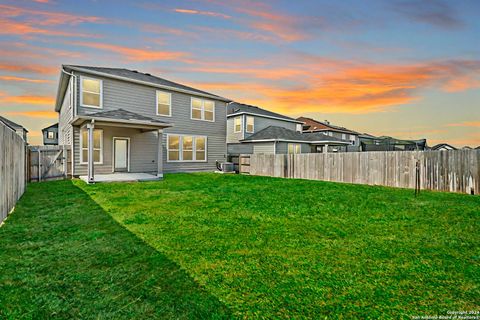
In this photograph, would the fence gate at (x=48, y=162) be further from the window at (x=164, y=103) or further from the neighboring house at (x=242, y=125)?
the neighboring house at (x=242, y=125)

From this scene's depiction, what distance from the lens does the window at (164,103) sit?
52.9 feet

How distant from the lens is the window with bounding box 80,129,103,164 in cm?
1292

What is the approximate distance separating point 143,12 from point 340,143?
2277 cm

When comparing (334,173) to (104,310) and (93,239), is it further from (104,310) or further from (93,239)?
(104,310)

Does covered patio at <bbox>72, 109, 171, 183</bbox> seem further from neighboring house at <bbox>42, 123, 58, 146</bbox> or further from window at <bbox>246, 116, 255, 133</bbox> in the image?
neighboring house at <bbox>42, 123, 58, 146</bbox>

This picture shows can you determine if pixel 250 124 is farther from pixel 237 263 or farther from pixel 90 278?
pixel 90 278

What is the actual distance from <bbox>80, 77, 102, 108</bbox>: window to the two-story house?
12551 mm

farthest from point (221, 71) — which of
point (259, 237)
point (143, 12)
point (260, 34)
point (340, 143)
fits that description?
point (340, 143)

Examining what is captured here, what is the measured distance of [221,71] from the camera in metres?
14.8

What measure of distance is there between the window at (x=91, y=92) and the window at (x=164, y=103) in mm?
3500

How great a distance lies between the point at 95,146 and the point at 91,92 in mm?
2839

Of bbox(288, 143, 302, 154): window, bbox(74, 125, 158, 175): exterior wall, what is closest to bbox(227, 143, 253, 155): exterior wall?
bbox(288, 143, 302, 154): window

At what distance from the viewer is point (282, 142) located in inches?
890

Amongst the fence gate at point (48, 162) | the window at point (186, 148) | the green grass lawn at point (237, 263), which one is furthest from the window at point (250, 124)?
the green grass lawn at point (237, 263)
